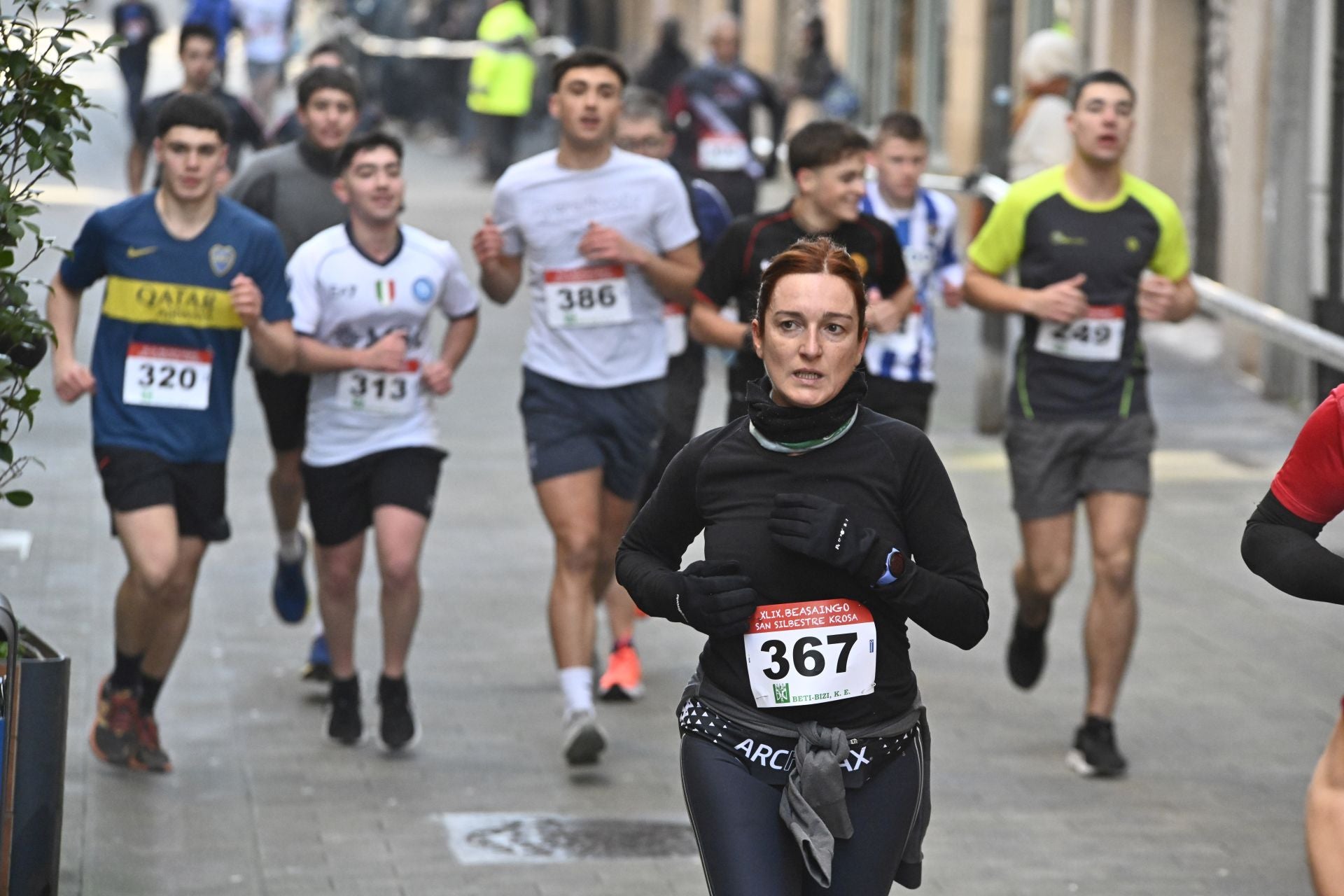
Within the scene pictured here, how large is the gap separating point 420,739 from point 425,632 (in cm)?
154

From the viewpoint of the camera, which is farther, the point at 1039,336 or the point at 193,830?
the point at 1039,336

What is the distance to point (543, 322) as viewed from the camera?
8.09 meters

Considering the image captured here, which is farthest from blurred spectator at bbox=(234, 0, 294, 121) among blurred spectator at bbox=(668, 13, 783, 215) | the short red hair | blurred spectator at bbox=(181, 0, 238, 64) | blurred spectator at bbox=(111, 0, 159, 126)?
the short red hair

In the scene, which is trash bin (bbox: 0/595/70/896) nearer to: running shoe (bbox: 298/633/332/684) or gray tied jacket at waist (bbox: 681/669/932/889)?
→ gray tied jacket at waist (bbox: 681/669/932/889)

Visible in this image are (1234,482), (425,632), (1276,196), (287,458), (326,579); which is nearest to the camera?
(326,579)

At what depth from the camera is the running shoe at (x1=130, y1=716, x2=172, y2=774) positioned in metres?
7.48

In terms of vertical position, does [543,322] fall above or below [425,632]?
above

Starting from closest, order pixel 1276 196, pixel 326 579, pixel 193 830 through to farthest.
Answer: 1. pixel 193 830
2. pixel 326 579
3. pixel 1276 196

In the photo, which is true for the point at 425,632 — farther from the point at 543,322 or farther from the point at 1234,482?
the point at 1234,482

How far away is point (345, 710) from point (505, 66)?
61.3ft

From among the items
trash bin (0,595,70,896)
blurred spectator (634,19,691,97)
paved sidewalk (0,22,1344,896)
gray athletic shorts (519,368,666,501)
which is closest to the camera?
trash bin (0,595,70,896)

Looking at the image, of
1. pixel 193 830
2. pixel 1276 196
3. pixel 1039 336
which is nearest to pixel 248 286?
pixel 193 830

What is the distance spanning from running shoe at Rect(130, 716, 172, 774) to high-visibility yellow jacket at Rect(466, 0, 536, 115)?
18914 millimetres

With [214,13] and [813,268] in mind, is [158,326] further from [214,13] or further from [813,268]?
[214,13]
